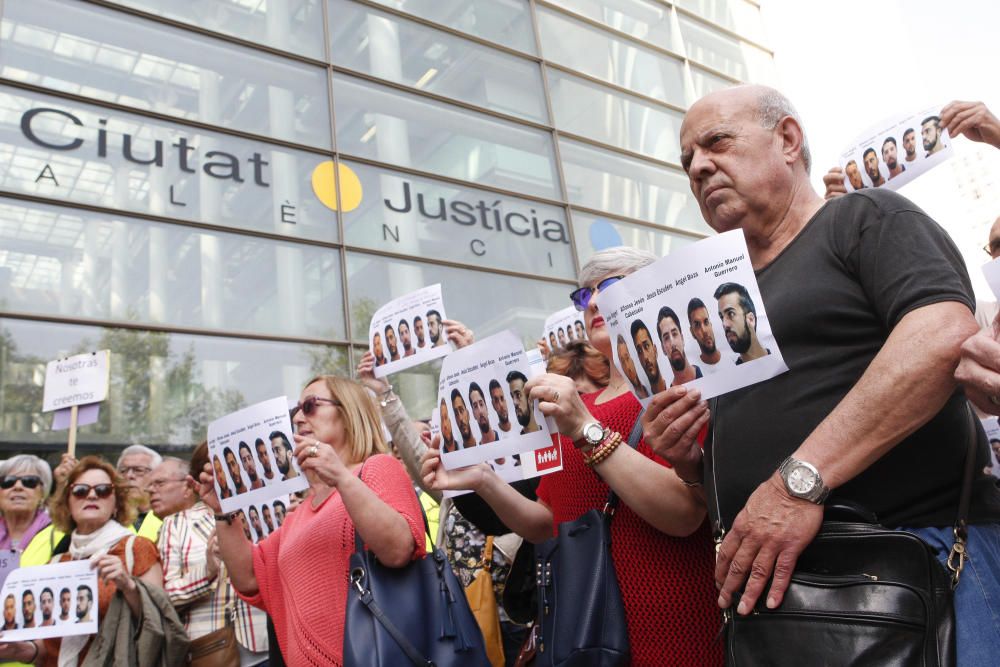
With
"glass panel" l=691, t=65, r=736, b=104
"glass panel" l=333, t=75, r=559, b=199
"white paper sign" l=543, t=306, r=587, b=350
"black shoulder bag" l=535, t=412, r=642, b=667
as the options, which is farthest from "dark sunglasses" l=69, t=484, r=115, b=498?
"glass panel" l=691, t=65, r=736, b=104

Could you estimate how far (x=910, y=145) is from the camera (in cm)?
301

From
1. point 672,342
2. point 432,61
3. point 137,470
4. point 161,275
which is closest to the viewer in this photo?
point 672,342

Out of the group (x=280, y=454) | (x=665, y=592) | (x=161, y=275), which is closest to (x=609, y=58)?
(x=161, y=275)

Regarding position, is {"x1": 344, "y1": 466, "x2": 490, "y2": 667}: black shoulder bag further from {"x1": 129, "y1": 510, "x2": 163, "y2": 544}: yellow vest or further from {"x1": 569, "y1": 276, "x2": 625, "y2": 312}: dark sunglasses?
{"x1": 129, "y1": 510, "x2": 163, "y2": 544}: yellow vest

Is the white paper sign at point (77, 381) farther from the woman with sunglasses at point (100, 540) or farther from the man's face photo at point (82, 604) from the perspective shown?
the man's face photo at point (82, 604)

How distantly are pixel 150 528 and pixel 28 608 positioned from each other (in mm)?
875

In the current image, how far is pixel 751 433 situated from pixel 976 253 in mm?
9989

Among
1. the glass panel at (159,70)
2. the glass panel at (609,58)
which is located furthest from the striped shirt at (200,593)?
the glass panel at (609,58)

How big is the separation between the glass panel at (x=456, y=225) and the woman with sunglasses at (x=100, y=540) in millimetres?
4972

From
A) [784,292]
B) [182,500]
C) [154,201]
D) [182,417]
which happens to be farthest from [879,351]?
[154,201]

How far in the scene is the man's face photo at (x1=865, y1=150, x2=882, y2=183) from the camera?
306 cm

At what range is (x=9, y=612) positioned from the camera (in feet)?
10.8

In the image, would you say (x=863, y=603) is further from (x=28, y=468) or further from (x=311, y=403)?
(x=28, y=468)

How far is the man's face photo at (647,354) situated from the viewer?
5.19 ft
